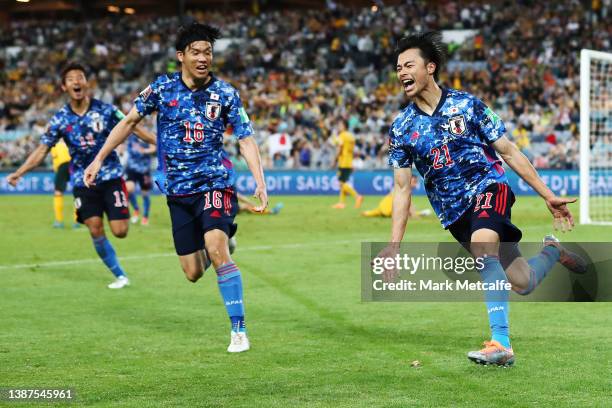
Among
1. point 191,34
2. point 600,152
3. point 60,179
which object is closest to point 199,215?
point 191,34

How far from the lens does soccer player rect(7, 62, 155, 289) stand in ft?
36.2

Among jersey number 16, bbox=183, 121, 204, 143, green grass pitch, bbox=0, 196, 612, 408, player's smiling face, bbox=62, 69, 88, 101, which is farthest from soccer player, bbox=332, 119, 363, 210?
jersey number 16, bbox=183, 121, 204, 143

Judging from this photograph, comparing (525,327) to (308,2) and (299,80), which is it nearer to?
(299,80)

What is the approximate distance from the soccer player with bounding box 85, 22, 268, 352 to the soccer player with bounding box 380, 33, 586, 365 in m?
1.28

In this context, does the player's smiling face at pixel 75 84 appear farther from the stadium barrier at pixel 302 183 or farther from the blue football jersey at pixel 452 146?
the stadium barrier at pixel 302 183

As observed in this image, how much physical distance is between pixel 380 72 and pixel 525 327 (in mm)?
31193

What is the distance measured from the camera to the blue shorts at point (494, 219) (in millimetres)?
6691

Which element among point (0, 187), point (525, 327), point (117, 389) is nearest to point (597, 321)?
point (525, 327)

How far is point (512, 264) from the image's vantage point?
7012 mm

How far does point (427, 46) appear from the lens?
675 centimetres

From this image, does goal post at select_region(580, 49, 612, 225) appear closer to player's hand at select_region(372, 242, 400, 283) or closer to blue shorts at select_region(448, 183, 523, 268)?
blue shorts at select_region(448, 183, 523, 268)

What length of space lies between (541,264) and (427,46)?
1.95 m

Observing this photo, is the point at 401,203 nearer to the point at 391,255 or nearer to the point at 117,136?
the point at 391,255

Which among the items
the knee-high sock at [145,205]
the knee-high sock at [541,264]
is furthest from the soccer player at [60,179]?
the knee-high sock at [541,264]
